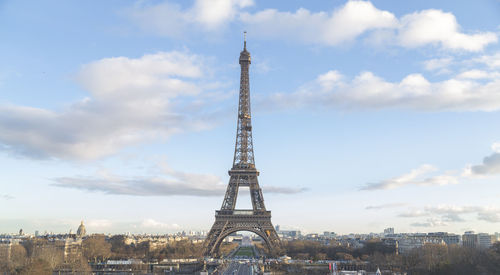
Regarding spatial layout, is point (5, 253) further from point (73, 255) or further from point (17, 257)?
point (73, 255)

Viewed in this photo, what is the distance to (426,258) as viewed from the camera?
209 ft

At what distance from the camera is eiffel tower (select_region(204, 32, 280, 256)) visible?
72938mm

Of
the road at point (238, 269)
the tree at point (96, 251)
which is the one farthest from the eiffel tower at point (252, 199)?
the tree at point (96, 251)

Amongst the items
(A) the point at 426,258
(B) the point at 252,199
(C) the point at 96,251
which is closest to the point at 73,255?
(C) the point at 96,251

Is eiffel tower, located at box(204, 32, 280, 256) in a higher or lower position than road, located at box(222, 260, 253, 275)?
higher

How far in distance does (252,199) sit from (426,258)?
27.1 meters

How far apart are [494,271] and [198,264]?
128 feet

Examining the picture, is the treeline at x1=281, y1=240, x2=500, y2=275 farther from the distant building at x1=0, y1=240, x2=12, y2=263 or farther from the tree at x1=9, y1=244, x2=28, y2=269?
the distant building at x1=0, y1=240, x2=12, y2=263

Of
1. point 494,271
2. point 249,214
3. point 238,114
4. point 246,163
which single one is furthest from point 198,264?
point 494,271

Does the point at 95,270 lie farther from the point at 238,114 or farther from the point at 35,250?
the point at 238,114

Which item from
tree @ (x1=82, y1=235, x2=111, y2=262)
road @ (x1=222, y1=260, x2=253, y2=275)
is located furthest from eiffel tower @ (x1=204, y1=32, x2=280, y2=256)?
tree @ (x1=82, y1=235, x2=111, y2=262)

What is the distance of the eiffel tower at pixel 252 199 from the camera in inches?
2872

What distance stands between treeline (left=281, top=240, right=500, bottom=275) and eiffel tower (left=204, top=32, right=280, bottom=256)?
6285 mm

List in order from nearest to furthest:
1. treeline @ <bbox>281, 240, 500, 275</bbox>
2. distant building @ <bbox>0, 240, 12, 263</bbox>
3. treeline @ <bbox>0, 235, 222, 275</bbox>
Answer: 1. treeline @ <bbox>281, 240, 500, 275</bbox>
2. treeline @ <bbox>0, 235, 222, 275</bbox>
3. distant building @ <bbox>0, 240, 12, 263</bbox>
